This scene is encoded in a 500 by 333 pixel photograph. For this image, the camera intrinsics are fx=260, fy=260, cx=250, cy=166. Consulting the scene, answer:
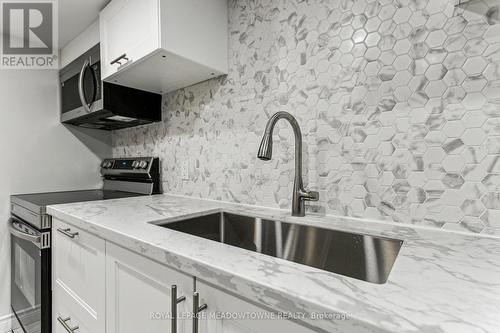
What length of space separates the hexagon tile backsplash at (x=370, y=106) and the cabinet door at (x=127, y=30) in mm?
414

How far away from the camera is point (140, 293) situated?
0.76 m

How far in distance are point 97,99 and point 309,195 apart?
Answer: 1.41 m

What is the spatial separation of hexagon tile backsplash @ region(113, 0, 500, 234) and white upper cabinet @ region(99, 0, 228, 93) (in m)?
0.11

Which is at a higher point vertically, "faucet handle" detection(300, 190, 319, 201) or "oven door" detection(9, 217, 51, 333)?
"faucet handle" detection(300, 190, 319, 201)

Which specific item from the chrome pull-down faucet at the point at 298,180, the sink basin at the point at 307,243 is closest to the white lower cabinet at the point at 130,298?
the sink basin at the point at 307,243

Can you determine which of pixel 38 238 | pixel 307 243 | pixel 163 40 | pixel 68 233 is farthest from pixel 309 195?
pixel 38 238

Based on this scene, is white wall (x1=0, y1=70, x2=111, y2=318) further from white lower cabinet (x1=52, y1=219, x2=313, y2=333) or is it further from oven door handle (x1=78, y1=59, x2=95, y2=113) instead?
white lower cabinet (x1=52, y1=219, x2=313, y2=333)

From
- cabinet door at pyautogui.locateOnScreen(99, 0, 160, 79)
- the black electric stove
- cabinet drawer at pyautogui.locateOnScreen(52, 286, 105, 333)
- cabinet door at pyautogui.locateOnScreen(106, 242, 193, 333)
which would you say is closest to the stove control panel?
the black electric stove

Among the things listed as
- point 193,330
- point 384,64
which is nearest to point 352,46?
point 384,64

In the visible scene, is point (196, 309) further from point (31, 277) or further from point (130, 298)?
point (31, 277)

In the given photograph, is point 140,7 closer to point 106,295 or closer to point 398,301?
point 106,295

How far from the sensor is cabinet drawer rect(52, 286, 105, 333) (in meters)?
0.96

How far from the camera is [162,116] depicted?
183 centimetres

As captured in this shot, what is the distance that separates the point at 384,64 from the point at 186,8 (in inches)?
36.5
